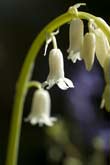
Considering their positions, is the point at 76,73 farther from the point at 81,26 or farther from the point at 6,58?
the point at 81,26

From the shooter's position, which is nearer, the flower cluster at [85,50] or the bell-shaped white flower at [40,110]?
the flower cluster at [85,50]

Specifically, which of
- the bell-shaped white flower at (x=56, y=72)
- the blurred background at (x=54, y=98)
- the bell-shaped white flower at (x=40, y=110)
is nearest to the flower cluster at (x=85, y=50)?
the bell-shaped white flower at (x=56, y=72)

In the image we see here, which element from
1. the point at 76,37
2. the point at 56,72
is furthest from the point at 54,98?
the point at 76,37

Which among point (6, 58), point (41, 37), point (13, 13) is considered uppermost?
point (13, 13)

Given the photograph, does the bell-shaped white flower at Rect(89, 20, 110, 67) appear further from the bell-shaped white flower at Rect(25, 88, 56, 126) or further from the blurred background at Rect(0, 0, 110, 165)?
the blurred background at Rect(0, 0, 110, 165)

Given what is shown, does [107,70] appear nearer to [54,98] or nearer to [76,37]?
[76,37]

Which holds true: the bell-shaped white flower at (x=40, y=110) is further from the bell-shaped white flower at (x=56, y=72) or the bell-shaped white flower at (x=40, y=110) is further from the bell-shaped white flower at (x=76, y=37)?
the bell-shaped white flower at (x=76, y=37)

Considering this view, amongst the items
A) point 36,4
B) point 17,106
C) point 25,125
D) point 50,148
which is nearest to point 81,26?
point 17,106

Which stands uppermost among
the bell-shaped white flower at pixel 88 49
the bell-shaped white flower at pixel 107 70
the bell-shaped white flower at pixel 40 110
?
the bell-shaped white flower at pixel 88 49

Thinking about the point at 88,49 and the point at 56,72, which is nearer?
the point at 88,49
